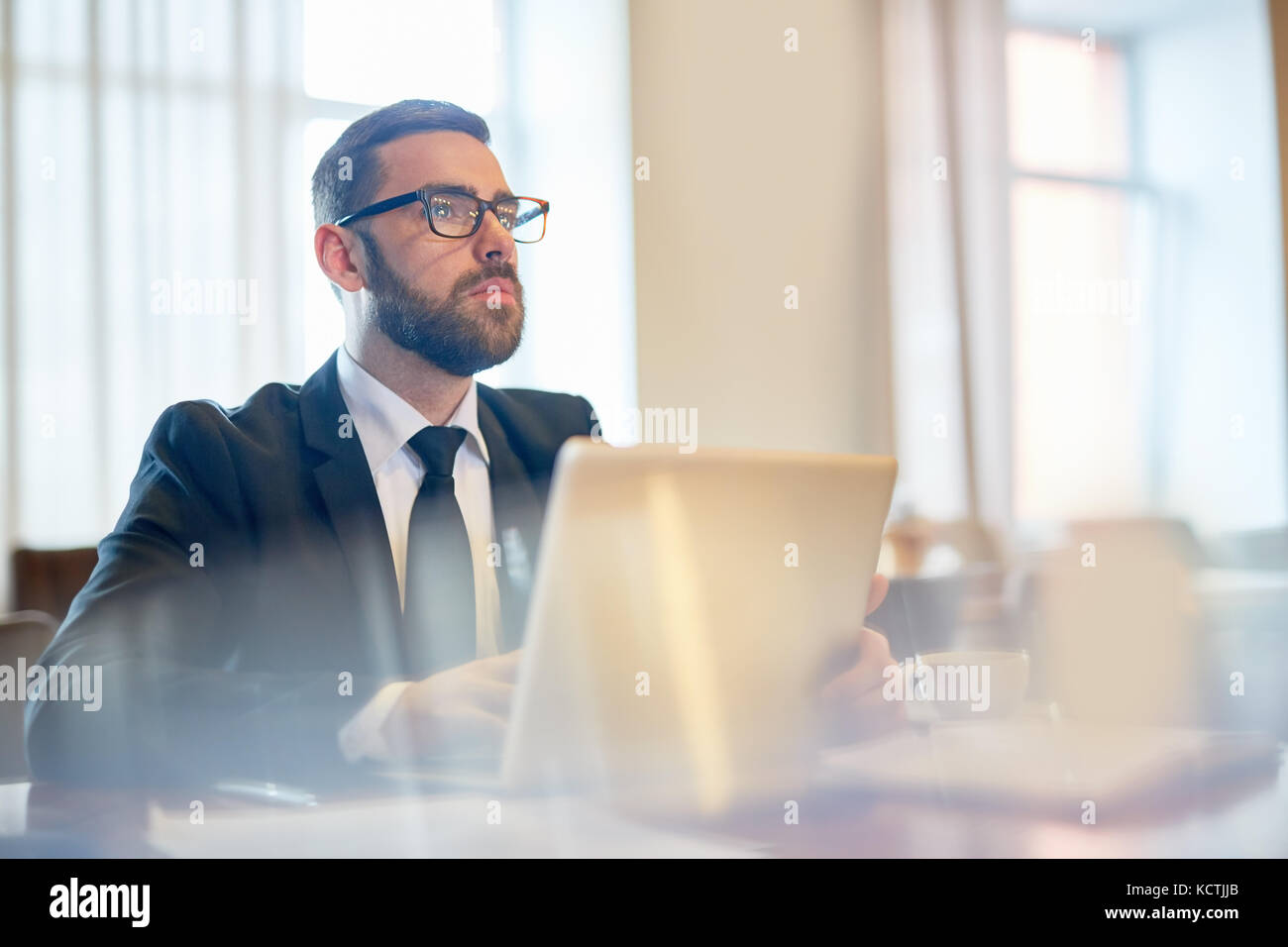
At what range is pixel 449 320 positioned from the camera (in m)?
1.10

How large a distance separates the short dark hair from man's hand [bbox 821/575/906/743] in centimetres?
79

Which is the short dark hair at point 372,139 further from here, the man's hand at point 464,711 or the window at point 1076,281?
the window at point 1076,281

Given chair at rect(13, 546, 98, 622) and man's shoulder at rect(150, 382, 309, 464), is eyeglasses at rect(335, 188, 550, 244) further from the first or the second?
chair at rect(13, 546, 98, 622)

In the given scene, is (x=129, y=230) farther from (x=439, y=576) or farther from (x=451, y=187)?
(x=439, y=576)

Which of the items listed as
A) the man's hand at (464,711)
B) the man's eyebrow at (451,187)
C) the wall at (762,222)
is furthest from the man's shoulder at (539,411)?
the wall at (762,222)

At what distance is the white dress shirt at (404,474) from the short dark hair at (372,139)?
0.22 metres

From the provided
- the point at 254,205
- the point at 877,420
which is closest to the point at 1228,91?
the point at 877,420

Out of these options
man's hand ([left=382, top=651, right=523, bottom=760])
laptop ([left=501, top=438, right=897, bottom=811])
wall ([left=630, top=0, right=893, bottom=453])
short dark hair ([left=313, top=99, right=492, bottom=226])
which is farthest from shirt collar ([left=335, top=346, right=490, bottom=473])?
wall ([left=630, top=0, right=893, bottom=453])

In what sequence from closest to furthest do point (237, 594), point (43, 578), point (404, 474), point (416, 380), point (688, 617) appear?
point (688, 617)
point (237, 594)
point (404, 474)
point (416, 380)
point (43, 578)

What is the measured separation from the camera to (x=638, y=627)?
0.45 meters

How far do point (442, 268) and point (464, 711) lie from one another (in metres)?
0.69

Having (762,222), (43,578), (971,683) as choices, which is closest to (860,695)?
(971,683)

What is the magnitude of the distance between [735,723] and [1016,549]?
254 cm
